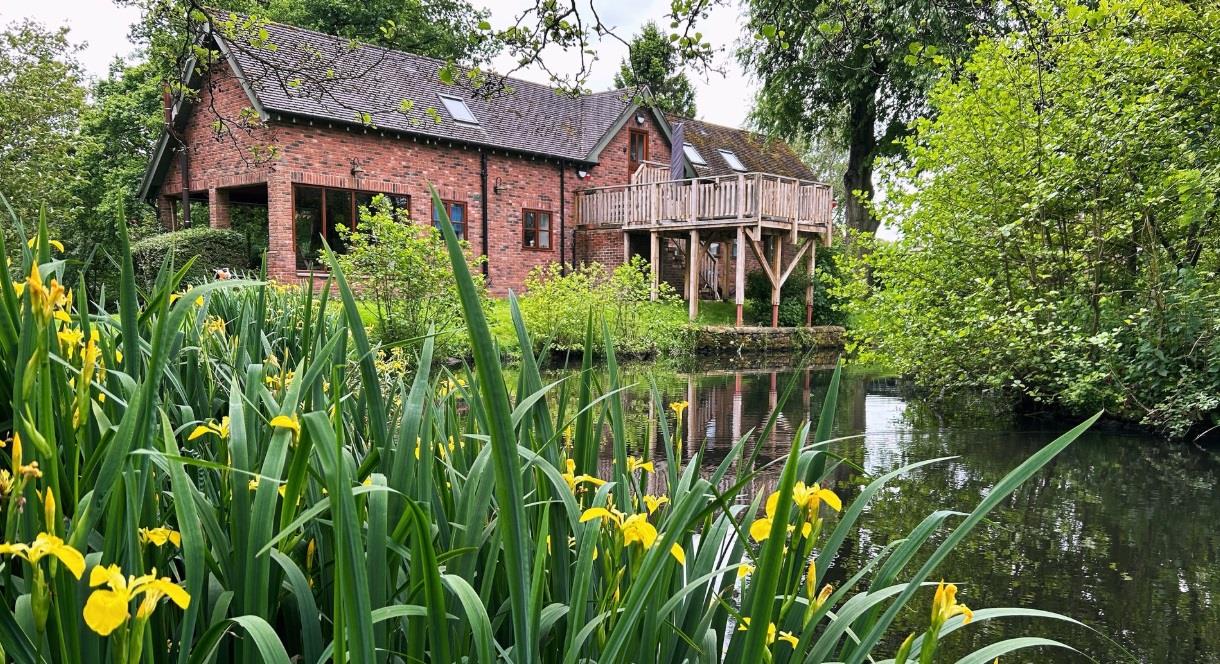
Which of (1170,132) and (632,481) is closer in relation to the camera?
(632,481)

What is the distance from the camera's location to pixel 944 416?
8.99 m

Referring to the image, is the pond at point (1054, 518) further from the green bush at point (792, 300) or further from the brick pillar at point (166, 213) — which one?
the brick pillar at point (166, 213)

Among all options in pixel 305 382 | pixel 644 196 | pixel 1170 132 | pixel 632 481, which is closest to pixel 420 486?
pixel 305 382

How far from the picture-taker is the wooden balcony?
17.6 m

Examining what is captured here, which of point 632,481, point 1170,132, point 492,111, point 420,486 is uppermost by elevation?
Answer: point 492,111

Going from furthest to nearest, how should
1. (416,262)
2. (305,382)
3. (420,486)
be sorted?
(416,262), (305,382), (420,486)

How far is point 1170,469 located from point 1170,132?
2.70 meters

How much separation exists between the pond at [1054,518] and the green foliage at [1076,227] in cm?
59

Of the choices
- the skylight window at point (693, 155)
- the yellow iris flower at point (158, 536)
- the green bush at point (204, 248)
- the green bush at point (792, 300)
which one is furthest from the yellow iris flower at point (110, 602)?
the skylight window at point (693, 155)

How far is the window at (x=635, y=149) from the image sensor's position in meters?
21.0

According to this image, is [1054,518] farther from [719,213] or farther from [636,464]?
[719,213]

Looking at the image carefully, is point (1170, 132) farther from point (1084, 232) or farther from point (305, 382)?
point (305, 382)

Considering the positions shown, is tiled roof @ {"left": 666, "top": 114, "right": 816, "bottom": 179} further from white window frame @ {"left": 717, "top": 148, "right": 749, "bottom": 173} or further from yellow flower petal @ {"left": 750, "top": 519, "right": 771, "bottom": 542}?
yellow flower petal @ {"left": 750, "top": 519, "right": 771, "bottom": 542}

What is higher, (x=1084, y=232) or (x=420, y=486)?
(x=1084, y=232)
